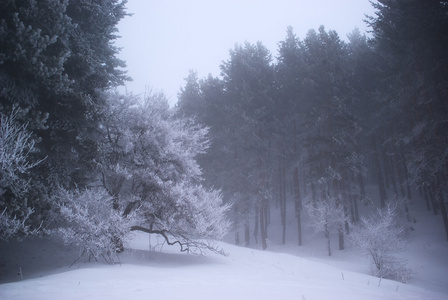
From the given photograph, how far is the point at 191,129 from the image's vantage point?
17109 millimetres

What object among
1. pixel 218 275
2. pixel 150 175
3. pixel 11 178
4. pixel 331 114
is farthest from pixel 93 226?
pixel 331 114

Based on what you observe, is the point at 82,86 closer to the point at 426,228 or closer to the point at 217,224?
the point at 217,224

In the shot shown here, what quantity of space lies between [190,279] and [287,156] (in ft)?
74.0

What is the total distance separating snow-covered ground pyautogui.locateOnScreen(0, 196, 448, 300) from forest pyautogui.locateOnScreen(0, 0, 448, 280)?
3.99 feet

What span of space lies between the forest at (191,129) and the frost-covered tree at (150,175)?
6 centimetres

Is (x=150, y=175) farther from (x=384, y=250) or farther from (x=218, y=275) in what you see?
(x=384, y=250)

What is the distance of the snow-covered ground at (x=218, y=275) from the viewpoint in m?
5.77

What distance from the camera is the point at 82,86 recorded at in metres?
11.0

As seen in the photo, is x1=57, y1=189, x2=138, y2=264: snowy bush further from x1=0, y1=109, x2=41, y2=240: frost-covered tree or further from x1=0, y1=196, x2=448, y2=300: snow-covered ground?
x1=0, y1=109, x2=41, y2=240: frost-covered tree

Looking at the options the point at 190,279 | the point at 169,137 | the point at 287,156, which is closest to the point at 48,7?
the point at 169,137

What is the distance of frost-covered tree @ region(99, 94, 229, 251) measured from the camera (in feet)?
37.3

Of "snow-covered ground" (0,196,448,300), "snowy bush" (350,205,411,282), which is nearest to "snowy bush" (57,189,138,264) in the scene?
"snow-covered ground" (0,196,448,300)

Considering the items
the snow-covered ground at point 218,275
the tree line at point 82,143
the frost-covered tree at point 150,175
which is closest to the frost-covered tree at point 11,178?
the tree line at point 82,143

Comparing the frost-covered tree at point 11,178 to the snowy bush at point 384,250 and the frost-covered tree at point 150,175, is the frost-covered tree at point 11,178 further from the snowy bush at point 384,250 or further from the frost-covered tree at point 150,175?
the snowy bush at point 384,250
